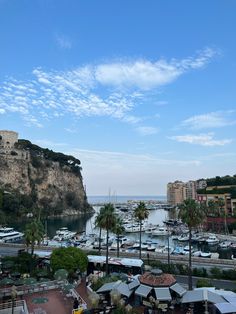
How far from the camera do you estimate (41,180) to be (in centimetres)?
13850

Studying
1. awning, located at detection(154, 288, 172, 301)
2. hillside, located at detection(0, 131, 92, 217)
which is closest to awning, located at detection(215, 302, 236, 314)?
awning, located at detection(154, 288, 172, 301)

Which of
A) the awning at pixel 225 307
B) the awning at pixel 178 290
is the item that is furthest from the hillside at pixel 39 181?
the awning at pixel 225 307

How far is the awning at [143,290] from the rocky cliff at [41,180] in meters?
94.2

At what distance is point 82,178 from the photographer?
16450cm

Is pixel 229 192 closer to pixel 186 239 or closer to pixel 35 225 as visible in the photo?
pixel 186 239

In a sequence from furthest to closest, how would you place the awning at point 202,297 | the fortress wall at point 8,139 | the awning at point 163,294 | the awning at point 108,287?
the fortress wall at point 8,139
the awning at point 108,287
the awning at point 163,294
the awning at point 202,297

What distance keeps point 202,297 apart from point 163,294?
2.92 m

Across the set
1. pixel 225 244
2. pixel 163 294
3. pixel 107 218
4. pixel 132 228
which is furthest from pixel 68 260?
pixel 132 228

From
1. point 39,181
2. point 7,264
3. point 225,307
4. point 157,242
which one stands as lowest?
point 157,242

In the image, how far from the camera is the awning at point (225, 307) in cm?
2175

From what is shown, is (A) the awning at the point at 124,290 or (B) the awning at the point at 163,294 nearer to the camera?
(B) the awning at the point at 163,294

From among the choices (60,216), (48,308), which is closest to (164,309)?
(48,308)

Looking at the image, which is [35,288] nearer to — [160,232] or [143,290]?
[143,290]

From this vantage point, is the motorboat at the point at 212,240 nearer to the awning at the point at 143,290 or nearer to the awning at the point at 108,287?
the awning at the point at 108,287
